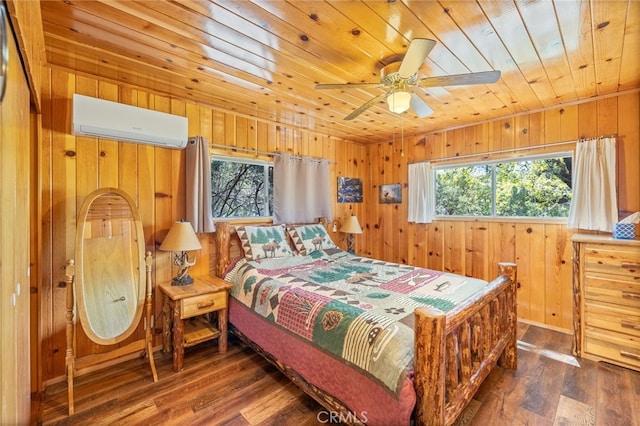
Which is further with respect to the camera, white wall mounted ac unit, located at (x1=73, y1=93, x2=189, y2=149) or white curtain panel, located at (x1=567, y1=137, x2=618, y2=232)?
white curtain panel, located at (x1=567, y1=137, x2=618, y2=232)

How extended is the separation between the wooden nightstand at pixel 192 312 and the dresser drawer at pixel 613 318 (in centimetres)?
318

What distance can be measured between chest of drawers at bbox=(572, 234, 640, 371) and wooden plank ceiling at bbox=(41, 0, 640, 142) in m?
1.43

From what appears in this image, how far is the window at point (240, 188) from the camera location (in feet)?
10.2

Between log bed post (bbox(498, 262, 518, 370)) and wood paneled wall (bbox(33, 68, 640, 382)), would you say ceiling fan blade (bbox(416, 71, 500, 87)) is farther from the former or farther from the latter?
wood paneled wall (bbox(33, 68, 640, 382))

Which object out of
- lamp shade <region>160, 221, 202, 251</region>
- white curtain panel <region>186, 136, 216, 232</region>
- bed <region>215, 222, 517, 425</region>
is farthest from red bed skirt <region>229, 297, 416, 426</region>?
white curtain panel <region>186, 136, 216, 232</region>

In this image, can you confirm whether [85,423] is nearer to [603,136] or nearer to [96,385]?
[96,385]

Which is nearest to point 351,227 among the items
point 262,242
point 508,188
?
point 262,242

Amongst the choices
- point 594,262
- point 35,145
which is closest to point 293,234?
point 35,145

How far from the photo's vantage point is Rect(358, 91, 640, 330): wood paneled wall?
260cm

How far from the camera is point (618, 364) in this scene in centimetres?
227

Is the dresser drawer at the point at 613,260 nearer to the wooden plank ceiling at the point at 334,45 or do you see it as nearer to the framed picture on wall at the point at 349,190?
the wooden plank ceiling at the point at 334,45

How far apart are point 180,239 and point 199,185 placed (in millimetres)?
579

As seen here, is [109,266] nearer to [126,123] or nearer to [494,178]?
[126,123]

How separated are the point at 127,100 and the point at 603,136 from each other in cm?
437
